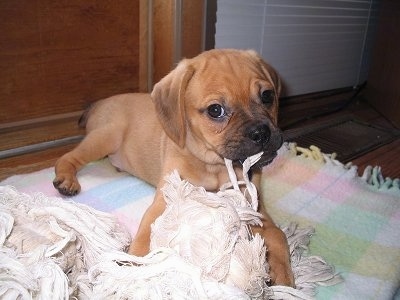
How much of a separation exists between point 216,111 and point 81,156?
2.95 feet

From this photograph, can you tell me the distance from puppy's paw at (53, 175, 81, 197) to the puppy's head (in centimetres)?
57

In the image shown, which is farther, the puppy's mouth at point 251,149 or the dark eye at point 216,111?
the dark eye at point 216,111

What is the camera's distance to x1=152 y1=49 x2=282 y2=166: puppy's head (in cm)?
142

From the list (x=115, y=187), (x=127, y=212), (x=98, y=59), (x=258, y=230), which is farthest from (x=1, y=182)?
(x=258, y=230)

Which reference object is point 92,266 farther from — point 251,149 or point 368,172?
point 368,172

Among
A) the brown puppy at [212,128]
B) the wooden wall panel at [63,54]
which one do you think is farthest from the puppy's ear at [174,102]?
the wooden wall panel at [63,54]

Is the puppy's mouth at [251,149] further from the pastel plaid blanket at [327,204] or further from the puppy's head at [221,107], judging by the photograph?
the pastel plaid blanket at [327,204]

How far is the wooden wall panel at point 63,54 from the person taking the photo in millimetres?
2275

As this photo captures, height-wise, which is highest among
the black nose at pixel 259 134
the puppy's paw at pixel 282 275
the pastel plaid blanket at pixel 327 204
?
the black nose at pixel 259 134

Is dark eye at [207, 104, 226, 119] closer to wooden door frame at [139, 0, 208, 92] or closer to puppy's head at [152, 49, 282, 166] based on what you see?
puppy's head at [152, 49, 282, 166]

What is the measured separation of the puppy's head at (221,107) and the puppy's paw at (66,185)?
1.88ft

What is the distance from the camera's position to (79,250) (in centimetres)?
121

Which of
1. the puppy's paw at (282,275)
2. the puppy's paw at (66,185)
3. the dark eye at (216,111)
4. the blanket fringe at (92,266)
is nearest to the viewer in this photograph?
the blanket fringe at (92,266)

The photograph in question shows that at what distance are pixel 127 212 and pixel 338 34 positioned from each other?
12.0 ft
